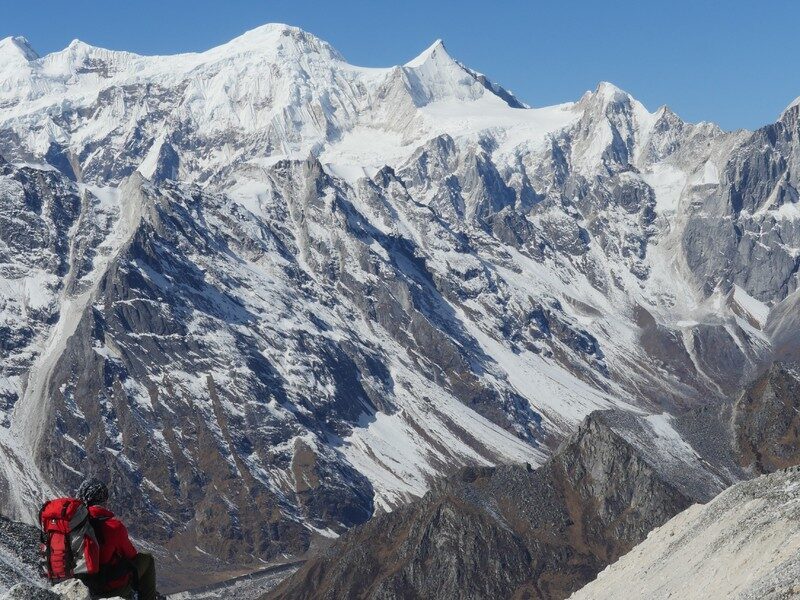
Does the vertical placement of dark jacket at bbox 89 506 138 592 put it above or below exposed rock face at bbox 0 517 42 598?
above

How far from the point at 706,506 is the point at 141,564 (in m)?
73.1

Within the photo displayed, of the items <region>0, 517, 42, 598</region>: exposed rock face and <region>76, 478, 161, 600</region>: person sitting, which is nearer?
<region>76, 478, 161, 600</region>: person sitting

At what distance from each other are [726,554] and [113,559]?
55513mm

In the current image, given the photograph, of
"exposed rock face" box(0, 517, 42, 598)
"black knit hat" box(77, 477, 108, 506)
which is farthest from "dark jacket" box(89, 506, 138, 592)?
"exposed rock face" box(0, 517, 42, 598)

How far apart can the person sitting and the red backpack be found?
377 millimetres

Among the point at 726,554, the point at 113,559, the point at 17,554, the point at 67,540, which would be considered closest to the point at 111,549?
the point at 113,559

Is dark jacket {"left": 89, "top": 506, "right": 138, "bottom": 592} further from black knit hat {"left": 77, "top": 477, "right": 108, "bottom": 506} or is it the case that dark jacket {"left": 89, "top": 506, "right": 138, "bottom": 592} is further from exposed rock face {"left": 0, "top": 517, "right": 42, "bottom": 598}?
exposed rock face {"left": 0, "top": 517, "right": 42, "bottom": 598}

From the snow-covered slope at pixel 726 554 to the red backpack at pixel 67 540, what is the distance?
123 ft

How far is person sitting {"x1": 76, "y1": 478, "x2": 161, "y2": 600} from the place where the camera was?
3434 cm

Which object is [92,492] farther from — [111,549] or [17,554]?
[17,554]

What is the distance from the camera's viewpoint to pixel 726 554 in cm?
8144

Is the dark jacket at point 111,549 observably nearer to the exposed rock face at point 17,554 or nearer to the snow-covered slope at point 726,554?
the exposed rock face at point 17,554

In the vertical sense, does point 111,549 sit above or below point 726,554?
above

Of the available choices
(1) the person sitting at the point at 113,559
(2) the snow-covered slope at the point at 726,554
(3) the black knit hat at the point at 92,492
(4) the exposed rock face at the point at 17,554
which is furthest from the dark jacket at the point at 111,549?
(2) the snow-covered slope at the point at 726,554
